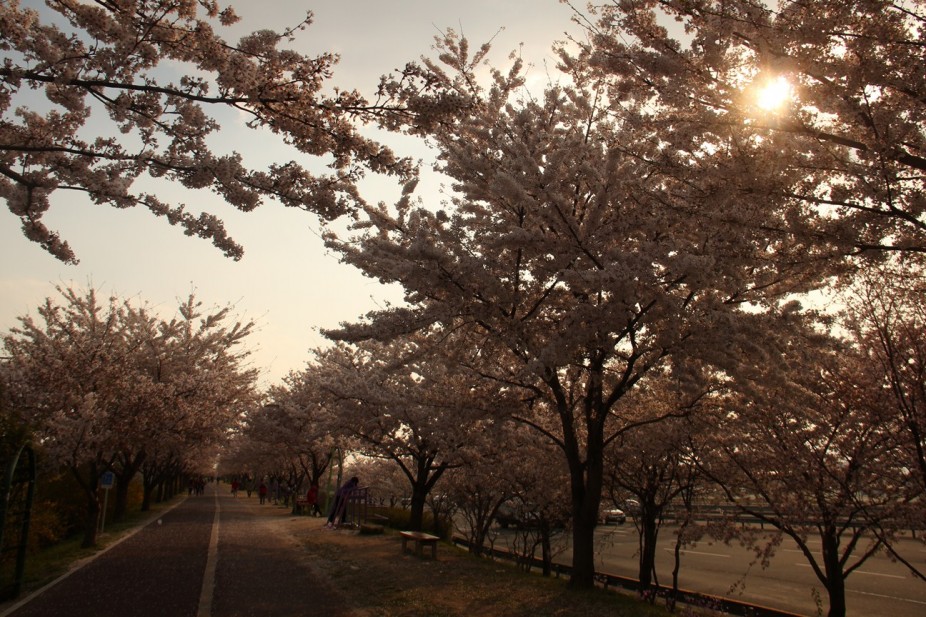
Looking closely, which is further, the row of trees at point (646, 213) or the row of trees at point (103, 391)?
the row of trees at point (103, 391)

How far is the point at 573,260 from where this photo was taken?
358 inches

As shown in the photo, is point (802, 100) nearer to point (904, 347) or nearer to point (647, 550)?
point (904, 347)

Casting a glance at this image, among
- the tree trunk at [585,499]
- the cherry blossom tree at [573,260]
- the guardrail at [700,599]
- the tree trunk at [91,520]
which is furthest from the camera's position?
the tree trunk at [91,520]

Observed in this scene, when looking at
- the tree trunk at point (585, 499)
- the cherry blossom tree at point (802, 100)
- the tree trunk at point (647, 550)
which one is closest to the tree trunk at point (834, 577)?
the tree trunk at point (585, 499)

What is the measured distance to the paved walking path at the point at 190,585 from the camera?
8.02 m

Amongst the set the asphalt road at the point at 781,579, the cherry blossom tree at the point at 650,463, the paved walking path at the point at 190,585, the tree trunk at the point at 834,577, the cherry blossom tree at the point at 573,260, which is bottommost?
the asphalt road at the point at 781,579

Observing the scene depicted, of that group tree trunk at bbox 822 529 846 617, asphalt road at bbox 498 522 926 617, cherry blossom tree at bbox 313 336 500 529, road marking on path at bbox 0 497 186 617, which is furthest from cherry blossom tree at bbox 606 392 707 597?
road marking on path at bbox 0 497 186 617

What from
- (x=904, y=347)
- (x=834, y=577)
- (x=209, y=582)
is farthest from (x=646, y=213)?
(x=209, y=582)

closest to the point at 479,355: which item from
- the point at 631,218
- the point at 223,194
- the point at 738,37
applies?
the point at 631,218

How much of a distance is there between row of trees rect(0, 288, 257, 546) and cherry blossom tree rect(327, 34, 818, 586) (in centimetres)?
728

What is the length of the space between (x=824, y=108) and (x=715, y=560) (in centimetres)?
2111

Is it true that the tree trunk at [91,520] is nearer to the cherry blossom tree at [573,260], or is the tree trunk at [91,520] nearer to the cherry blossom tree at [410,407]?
the cherry blossom tree at [410,407]

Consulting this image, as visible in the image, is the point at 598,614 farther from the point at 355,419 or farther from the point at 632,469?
the point at 355,419

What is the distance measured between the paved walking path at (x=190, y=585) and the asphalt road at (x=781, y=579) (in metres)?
7.34
